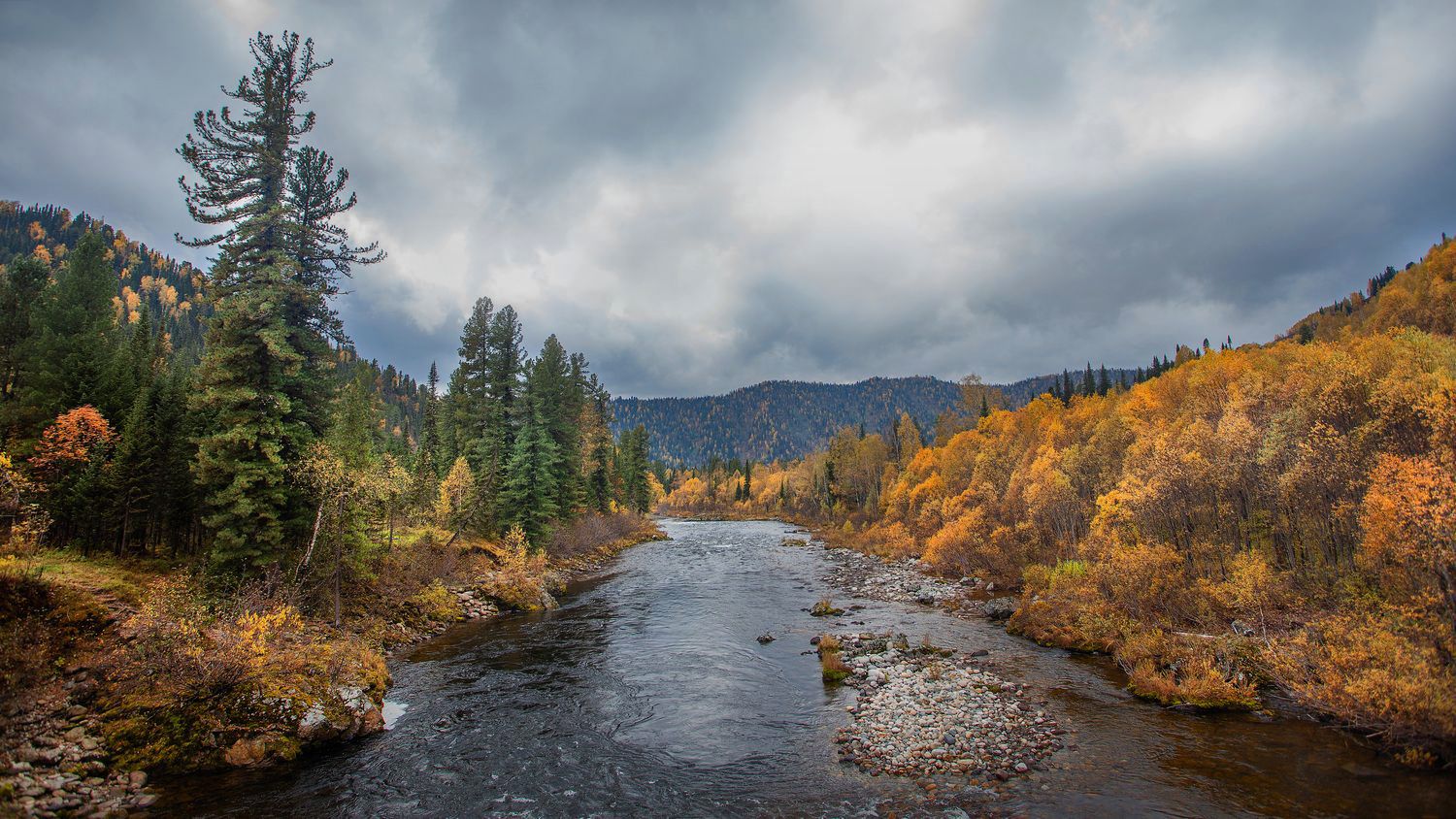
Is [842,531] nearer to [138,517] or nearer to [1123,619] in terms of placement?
[1123,619]

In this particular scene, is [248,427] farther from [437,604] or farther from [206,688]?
[437,604]

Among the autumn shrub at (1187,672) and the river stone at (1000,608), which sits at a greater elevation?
the autumn shrub at (1187,672)

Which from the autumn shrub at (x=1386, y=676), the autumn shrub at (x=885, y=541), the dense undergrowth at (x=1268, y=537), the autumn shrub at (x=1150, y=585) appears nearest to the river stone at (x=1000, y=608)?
the dense undergrowth at (x=1268, y=537)

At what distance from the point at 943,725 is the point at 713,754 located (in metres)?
6.56

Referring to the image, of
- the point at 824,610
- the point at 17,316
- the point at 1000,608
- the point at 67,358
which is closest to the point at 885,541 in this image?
the point at 1000,608

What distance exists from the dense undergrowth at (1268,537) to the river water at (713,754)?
5.33 ft

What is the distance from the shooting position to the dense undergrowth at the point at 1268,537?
45.9 feet

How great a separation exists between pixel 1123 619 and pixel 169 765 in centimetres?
3130

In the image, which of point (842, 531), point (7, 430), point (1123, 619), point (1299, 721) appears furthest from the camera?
point (842, 531)

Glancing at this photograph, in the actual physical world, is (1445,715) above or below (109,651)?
below

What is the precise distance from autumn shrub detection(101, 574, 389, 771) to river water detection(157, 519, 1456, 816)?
961 millimetres

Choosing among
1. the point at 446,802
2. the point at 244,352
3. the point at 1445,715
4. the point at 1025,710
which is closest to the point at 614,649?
the point at 446,802

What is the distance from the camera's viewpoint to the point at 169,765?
1240 centimetres

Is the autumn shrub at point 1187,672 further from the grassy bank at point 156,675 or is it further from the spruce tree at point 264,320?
the spruce tree at point 264,320
